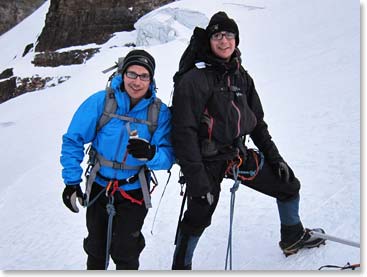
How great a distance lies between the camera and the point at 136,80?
237 centimetres

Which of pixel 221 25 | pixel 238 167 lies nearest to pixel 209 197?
pixel 238 167

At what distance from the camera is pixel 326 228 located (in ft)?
10.8

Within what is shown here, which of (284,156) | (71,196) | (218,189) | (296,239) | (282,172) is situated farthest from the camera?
(284,156)

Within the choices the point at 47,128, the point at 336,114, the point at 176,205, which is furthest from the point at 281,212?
the point at 47,128

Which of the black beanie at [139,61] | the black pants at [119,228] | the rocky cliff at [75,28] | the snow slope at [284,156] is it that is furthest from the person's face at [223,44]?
the rocky cliff at [75,28]

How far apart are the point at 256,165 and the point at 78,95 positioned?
10.0 m

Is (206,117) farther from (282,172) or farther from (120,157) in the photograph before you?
(282,172)

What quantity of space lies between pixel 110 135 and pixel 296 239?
5.40ft

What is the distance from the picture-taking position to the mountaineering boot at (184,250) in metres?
2.75

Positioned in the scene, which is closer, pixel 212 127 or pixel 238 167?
pixel 212 127

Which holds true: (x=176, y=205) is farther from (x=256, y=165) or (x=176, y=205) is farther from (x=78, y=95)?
(x=78, y=95)

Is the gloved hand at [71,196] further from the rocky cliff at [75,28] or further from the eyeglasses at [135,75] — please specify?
the rocky cliff at [75,28]

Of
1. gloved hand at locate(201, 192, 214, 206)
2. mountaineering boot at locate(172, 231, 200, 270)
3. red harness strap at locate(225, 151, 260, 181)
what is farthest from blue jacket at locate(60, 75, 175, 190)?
mountaineering boot at locate(172, 231, 200, 270)

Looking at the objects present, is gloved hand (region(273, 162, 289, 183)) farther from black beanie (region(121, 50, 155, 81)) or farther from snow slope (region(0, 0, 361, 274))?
black beanie (region(121, 50, 155, 81))
